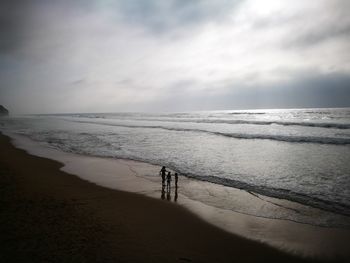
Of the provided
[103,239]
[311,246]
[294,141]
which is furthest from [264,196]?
[294,141]

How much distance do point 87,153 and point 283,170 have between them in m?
16.5

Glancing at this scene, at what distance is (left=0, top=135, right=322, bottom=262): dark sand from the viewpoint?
21.3 feet

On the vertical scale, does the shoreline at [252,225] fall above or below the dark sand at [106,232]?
below

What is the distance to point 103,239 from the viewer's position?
7.21 m

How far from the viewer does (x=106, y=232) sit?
7.64 metres

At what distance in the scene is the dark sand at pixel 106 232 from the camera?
648cm

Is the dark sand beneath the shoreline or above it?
above

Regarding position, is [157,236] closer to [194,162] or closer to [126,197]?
[126,197]

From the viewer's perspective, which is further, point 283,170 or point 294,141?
point 294,141

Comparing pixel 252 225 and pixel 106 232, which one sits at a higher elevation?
pixel 106 232

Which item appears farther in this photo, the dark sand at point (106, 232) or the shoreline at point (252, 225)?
the shoreline at point (252, 225)

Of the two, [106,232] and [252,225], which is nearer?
[106,232]

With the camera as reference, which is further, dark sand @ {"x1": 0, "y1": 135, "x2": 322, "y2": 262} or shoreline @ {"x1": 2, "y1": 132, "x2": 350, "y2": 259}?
shoreline @ {"x1": 2, "y1": 132, "x2": 350, "y2": 259}

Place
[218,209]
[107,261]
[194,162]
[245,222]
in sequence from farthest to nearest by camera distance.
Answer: [194,162] < [218,209] < [245,222] < [107,261]
